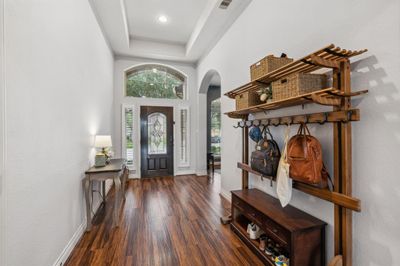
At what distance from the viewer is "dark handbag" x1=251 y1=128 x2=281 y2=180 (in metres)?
1.90

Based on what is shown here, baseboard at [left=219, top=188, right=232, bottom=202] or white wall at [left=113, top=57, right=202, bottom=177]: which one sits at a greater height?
white wall at [left=113, top=57, right=202, bottom=177]

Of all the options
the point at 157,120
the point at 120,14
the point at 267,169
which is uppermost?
the point at 120,14

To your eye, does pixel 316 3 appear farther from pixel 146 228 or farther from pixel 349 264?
pixel 146 228

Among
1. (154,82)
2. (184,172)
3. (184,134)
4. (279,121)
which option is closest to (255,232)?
(279,121)

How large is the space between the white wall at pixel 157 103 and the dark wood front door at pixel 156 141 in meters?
0.12

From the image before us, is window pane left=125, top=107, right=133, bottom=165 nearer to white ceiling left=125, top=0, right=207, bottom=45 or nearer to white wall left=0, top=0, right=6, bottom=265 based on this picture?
white ceiling left=125, top=0, right=207, bottom=45

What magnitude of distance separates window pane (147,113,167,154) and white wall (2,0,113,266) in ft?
8.59

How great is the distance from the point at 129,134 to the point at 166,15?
300 cm

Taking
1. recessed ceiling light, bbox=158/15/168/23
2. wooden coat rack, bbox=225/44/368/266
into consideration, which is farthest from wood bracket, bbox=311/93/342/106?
recessed ceiling light, bbox=158/15/168/23

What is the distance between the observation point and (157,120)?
528 centimetres

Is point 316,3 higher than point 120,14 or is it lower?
lower

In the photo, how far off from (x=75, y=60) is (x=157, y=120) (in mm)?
3092

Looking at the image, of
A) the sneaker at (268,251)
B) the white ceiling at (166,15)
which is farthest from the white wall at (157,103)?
the sneaker at (268,251)

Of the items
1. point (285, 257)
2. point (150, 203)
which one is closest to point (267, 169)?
point (285, 257)
